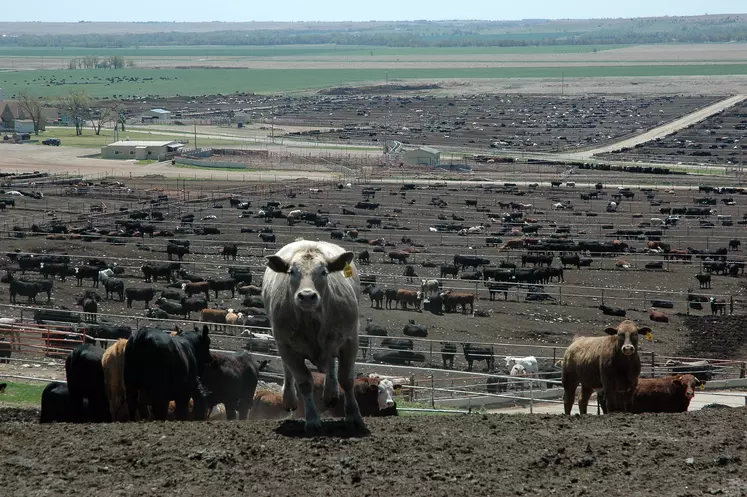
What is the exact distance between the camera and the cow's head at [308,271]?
8680 millimetres

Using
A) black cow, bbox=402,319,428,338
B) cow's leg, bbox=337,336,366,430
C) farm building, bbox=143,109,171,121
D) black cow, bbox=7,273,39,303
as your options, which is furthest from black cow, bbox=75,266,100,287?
farm building, bbox=143,109,171,121

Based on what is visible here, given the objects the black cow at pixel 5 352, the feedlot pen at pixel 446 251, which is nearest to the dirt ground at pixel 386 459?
the feedlot pen at pixel 446 251

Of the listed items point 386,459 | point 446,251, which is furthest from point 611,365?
point 446,251

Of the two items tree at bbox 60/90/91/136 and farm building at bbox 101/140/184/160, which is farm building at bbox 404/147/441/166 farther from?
tree at bbox 60/90/91/136

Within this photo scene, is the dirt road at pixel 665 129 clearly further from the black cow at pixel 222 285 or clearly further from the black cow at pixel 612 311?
the black cow at pixel 222 285

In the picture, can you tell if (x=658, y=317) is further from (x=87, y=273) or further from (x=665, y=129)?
(x=665, y=129)

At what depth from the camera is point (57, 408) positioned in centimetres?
1065

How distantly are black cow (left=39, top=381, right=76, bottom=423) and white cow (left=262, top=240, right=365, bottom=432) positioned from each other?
2560 mm

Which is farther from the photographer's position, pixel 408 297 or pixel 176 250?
pixel 176 250

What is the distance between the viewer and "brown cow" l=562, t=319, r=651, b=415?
11.1 m

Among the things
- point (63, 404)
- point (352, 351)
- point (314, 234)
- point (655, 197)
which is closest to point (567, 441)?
point (352, 351)

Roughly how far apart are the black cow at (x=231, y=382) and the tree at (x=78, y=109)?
105m

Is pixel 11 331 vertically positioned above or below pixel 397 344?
above

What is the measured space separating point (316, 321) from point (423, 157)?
3083 inches
